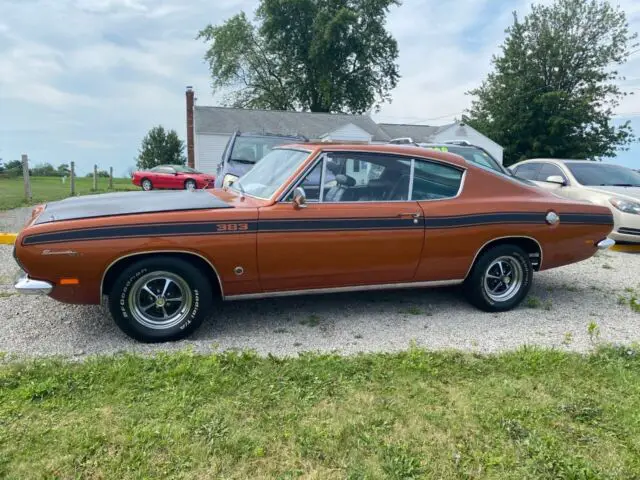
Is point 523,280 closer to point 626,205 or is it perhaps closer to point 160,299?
point 160,299

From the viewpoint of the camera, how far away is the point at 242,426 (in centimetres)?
264

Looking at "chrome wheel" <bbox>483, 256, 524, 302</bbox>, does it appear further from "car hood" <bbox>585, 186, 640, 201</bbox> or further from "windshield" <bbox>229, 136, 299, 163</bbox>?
"windshield" <bbox>229, 136, 299, 163</bbox>

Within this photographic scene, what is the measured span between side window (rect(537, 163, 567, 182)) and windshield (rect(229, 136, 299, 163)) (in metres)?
5.19

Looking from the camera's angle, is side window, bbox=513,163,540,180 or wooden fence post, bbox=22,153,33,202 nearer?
side window, bbox=513,163,540,180

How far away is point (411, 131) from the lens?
133 ft

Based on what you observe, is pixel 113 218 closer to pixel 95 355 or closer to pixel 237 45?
pixel 95 355

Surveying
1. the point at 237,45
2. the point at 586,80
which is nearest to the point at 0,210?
the point at 586,80

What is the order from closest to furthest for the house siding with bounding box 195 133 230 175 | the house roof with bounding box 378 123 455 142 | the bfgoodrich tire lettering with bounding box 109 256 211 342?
the bfgoodrich tire lettering with bounding box 109 256 211 342 < the house siding with bounding box 195 133 230 175 < the house roof with bounding box 378 123 455 142

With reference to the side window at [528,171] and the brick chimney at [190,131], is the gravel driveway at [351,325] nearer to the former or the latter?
the side window at [528,171]

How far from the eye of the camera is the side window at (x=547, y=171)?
9.79m

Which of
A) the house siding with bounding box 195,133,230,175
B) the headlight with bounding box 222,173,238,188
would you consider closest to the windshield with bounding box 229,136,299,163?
the headlight with bounding box 222,173,238,188

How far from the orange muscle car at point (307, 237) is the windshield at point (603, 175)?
485cm

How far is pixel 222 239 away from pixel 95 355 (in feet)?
4.00

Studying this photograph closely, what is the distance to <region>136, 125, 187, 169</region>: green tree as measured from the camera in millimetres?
45500
